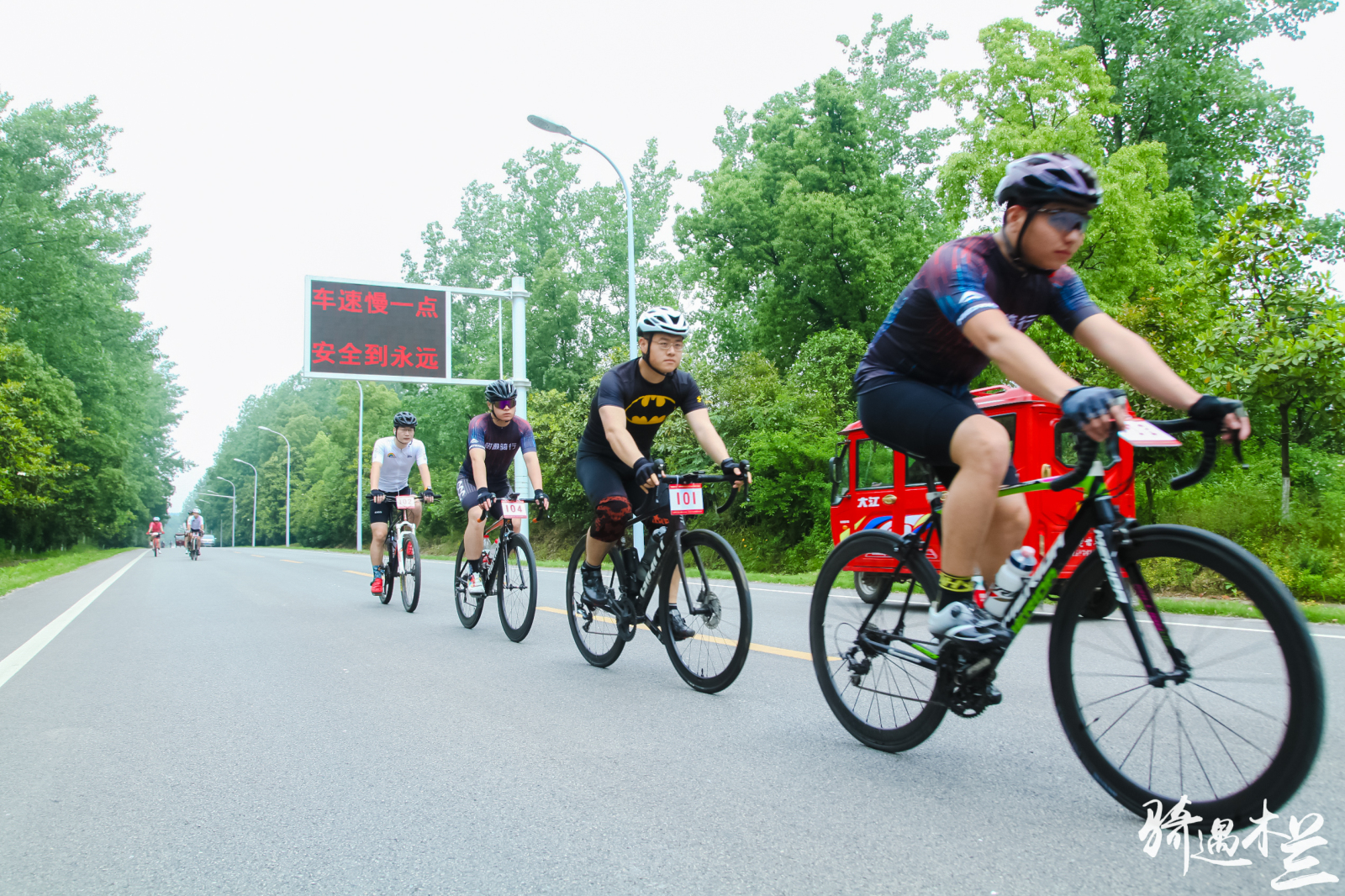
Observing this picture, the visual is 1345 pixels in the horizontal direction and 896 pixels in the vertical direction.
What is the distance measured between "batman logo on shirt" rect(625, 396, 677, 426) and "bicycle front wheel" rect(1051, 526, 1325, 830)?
2868 millimetres

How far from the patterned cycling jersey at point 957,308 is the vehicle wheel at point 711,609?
58.3 inches

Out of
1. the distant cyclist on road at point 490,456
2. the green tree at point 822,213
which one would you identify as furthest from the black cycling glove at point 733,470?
the green tree at point 822,213

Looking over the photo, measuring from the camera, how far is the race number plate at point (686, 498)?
185 inches

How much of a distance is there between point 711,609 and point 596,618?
120cm

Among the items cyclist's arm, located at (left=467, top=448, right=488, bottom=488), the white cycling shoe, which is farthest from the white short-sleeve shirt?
the white cycling shoe

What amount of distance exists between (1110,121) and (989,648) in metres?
28.6

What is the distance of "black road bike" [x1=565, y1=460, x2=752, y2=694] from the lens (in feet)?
14.9

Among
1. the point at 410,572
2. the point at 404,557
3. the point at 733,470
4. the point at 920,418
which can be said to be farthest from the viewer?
the point at 404,557

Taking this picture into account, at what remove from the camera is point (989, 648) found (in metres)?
2.90

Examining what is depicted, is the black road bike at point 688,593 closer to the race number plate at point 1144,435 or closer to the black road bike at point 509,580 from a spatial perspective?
the black road bike at point 509,580

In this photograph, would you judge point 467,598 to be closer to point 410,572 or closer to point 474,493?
point 474,493

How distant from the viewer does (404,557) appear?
9711 mm

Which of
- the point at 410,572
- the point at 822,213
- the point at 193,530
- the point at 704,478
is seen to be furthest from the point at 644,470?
the point at 193,530

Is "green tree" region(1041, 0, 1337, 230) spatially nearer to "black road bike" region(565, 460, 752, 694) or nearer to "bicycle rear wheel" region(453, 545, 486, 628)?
"bicycle rear wheel" region(453, 545, 486, 628)
